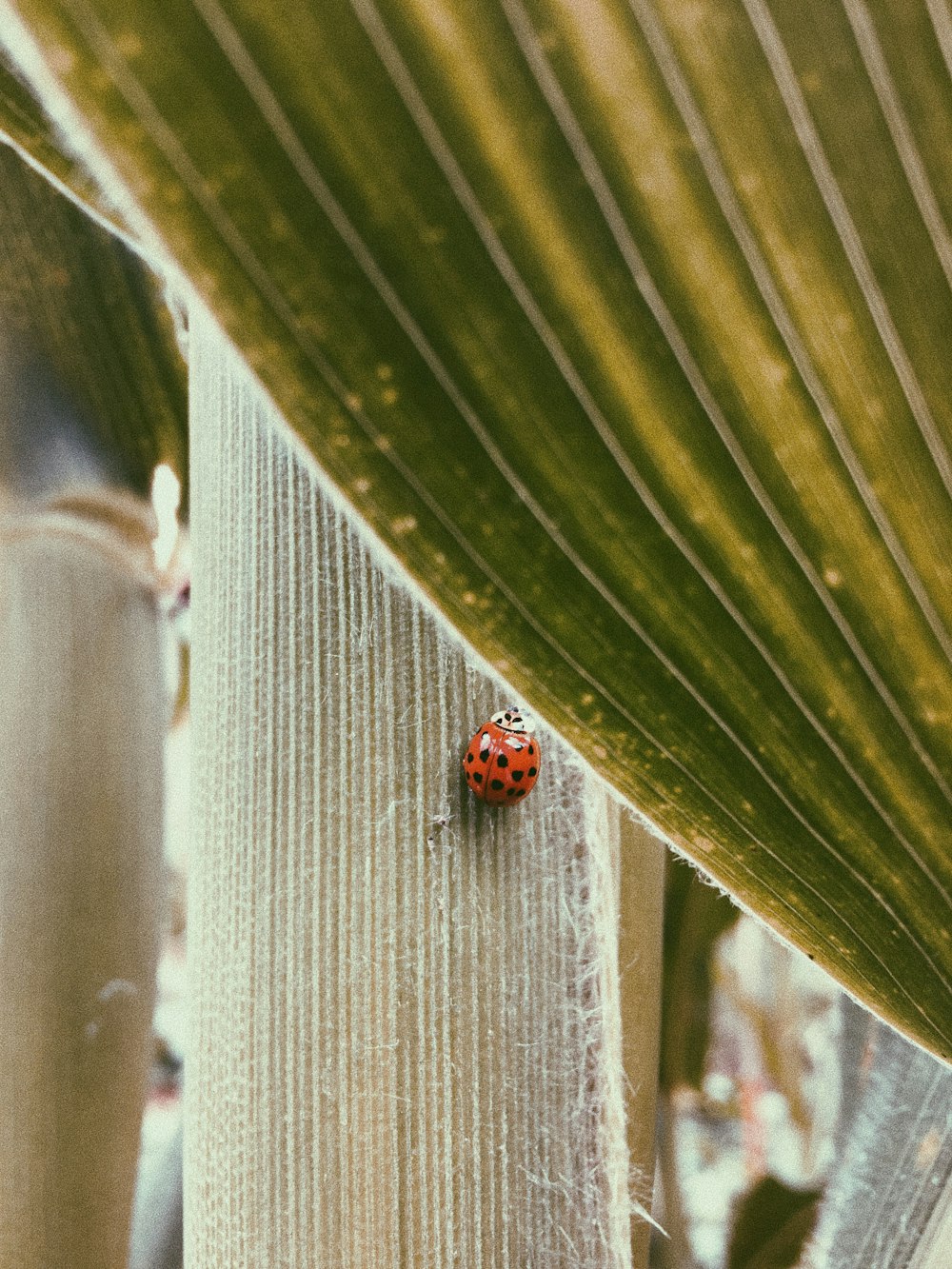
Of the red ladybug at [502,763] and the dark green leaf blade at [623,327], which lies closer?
the dark green leaf blade at [623,327]

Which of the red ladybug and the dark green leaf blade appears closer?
the dark green leaf blade

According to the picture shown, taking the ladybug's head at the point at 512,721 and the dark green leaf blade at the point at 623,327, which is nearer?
the dark green leaf blade at the point at 623,327

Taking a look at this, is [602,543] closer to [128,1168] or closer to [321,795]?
[321,795]

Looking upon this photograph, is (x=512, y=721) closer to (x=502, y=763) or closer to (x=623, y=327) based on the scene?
(x=502, y=763)

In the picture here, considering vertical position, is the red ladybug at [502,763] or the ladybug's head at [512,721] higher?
the ladybug's head at [512,721]

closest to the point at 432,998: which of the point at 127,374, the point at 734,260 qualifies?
the point at 734,260

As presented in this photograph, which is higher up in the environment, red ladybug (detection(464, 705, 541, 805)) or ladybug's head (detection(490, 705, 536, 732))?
ladybug's head (detection(490, 705, 536, 732))

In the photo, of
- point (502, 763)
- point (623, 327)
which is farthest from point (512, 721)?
point (623, 327)
